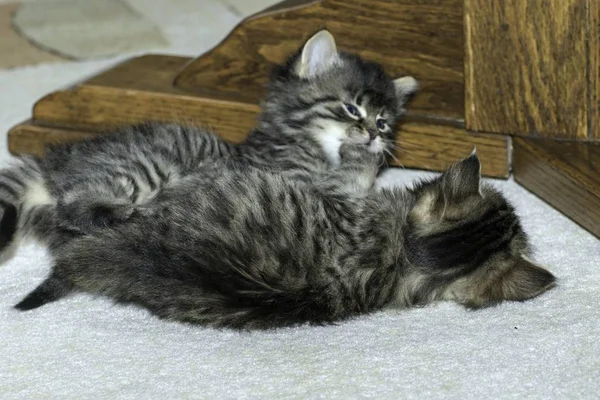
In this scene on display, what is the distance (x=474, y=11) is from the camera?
2.10m

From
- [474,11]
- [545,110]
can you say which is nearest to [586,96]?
[545,110]

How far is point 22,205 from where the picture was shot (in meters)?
1.98

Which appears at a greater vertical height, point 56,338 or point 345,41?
point 345,41

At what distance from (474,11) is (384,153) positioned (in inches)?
14.6

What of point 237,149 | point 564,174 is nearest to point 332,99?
point 237,149

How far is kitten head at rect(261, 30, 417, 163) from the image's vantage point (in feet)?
7.00

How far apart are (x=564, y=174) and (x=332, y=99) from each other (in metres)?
0.52

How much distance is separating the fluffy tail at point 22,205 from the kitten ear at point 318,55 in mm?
609

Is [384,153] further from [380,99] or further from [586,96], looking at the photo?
[586,96]

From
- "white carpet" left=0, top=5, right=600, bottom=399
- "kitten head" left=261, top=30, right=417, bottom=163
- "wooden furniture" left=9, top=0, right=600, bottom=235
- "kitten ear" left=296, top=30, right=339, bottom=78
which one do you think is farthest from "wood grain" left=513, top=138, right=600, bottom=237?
"kitten ear" left=296, top=30, right=339, bottom=78

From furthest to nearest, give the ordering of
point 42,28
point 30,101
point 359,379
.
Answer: point 42,28 → point 30,101 → point 359,379

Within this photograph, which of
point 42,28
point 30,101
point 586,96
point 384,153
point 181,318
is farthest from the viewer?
point 42,28

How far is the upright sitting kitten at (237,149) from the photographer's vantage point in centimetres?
192

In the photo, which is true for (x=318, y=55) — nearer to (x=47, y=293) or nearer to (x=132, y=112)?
(x=132, y=112)
